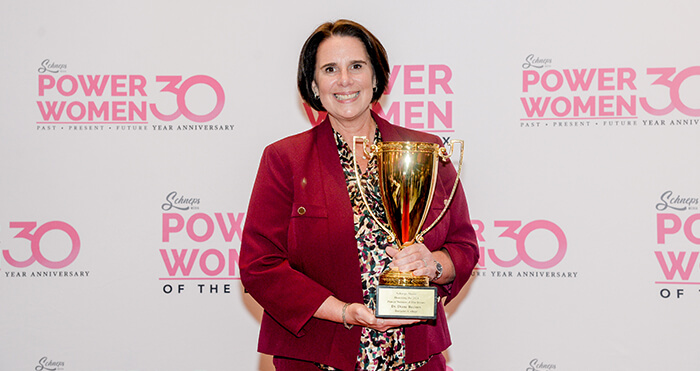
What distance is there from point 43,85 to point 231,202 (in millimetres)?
901

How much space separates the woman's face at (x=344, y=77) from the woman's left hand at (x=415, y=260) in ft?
1.29

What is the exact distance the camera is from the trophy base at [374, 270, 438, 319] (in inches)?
54.4

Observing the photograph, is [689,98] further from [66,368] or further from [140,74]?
[66,368]

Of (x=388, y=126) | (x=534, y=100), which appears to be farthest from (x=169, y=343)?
(x=534, y=100)

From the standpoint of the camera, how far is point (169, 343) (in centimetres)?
266

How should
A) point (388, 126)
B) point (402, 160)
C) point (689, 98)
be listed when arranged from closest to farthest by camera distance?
point (402, 160), point (388, 126), point (689, 98)

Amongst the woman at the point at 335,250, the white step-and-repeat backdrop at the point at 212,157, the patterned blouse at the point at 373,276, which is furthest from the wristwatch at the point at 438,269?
the white step-and-repeat backdrop at the point at 212,157

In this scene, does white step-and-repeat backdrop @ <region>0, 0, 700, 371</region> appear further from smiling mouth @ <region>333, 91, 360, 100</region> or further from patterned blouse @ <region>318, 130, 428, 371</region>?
patterned blouse @ <region>318, 130, 428, 371</region>

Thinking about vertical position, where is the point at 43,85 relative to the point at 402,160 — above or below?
above

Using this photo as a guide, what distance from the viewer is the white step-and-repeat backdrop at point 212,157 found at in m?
2.58

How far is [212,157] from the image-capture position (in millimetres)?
2664

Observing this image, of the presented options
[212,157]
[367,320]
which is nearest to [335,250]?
[367,320]

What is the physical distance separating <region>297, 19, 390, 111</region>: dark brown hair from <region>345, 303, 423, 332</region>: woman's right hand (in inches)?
23.9

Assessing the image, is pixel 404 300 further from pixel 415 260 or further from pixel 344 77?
pixel 344 77
